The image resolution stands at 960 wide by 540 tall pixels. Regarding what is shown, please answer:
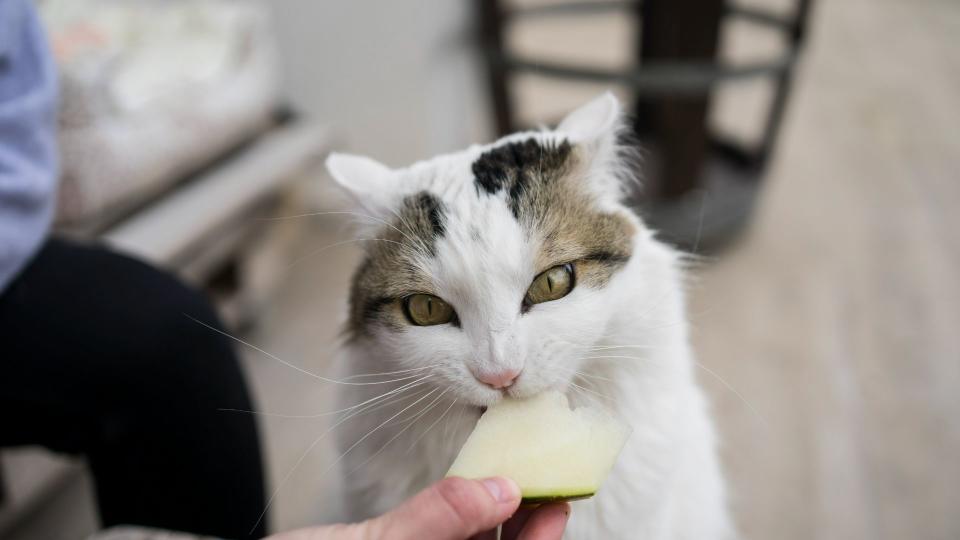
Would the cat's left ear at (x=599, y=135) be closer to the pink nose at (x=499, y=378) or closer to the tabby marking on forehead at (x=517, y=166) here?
the tabby marking on forehead at (x=517, y=166)

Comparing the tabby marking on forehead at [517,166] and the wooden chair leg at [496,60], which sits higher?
the tabby marking on forehead at [517,166]

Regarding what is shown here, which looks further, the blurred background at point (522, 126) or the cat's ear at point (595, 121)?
the blurred background at point (522, 126)

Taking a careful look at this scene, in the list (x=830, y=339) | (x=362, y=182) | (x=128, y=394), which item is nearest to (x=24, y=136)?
(x=128, y=394)

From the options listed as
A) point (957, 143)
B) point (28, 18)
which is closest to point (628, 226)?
point (28, 18)

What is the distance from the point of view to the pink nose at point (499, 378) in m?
0.53

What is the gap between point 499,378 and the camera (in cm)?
54

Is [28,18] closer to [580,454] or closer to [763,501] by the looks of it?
[580,454]

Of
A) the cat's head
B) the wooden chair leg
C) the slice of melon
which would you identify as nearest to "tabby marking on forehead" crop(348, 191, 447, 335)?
the cat's head

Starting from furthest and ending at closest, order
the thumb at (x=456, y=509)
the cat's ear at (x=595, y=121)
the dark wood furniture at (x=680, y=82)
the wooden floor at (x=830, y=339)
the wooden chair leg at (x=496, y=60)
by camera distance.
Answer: the wooden chair leg at (x=496, y=60)
the dark wood furniture at (x=680, y=82)
the wooden floor at (x=830, y=339)
the cat's ear at (x=595, y=121)
the thumb at (x=456, y=509)

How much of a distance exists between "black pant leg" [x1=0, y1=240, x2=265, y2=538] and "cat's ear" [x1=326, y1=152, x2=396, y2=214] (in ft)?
1.21

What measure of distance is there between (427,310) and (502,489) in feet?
0.56

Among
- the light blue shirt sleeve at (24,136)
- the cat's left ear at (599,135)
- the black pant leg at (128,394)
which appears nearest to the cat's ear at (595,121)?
the cat's left ear at (599,135)

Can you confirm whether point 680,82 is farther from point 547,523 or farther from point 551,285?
point 547,523

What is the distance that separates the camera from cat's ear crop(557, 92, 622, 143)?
0.61 meters
